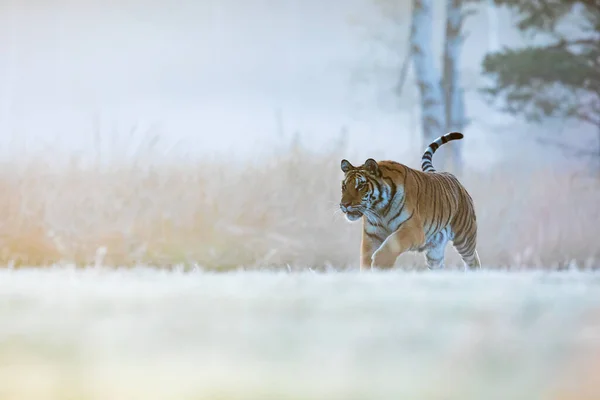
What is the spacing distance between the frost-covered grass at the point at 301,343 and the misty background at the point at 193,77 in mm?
1922

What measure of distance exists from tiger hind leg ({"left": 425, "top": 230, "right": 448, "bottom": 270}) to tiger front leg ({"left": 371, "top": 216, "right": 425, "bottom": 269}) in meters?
0.23

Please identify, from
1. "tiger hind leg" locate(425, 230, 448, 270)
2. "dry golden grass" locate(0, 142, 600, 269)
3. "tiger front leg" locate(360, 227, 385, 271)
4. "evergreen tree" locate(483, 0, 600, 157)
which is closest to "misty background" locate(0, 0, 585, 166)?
"dry golden grass" locate(0, 142, 600, 269)

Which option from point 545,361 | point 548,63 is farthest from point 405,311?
point 548,63

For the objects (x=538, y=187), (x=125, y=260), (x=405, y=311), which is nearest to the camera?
(x=405, y=311)

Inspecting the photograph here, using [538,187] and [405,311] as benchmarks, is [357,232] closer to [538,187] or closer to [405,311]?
[538,187]

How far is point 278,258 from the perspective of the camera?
10.8 ft

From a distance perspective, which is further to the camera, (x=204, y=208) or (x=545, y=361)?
(x=204, y=208)

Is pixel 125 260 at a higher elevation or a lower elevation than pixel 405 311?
lower

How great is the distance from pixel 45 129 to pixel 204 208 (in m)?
0.79

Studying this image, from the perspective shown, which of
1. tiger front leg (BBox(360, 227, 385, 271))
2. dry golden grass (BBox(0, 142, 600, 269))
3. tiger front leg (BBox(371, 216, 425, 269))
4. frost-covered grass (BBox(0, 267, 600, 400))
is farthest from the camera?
dry golden grass (BBox(0, 142, 600, 269))

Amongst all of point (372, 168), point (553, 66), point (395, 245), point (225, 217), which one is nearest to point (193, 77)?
point (225, 217)

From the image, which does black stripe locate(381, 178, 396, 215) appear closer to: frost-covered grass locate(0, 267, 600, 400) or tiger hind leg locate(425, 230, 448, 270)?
tiger hind leg locate(425, 230, 448, 270)

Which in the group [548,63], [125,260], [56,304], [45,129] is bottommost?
[125,260]

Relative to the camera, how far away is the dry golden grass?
10.8ft
